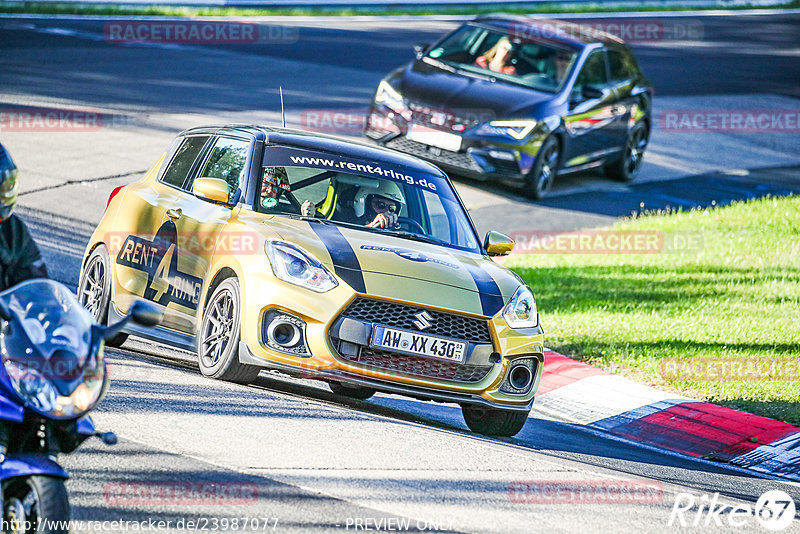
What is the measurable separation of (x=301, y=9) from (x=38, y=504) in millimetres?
29170

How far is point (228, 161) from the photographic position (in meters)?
8.55

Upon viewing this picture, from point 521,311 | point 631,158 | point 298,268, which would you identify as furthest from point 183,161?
point 631,158

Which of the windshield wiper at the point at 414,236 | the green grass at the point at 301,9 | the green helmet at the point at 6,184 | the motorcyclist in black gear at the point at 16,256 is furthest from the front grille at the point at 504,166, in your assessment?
the green grass at the point at 301,9

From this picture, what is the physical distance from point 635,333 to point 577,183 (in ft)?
23.3

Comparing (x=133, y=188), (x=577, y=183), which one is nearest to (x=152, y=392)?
(x=133, y=188)

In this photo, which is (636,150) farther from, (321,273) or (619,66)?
(321,273)

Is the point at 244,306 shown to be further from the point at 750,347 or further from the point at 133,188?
the point at 750,347

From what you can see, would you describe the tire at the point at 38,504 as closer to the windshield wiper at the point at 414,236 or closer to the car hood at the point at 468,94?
the windshield wiper at the point at 414,236

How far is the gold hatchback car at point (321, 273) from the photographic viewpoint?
23.6 feet

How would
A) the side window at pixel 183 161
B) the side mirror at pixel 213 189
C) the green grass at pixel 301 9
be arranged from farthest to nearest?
the green grass at pixel 301 9, the side window at pixel 183 161, the side mirror at pixel 213 189

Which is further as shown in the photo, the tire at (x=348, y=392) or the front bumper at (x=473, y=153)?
the front bumper at (x=473, y=153)

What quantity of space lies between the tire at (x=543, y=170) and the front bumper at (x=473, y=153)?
119 millimetres

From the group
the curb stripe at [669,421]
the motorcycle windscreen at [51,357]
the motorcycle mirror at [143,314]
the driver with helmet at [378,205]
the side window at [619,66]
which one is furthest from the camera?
the side window at [619,66]

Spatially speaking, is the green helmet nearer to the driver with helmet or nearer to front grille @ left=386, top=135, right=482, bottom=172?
the driver with helmet
